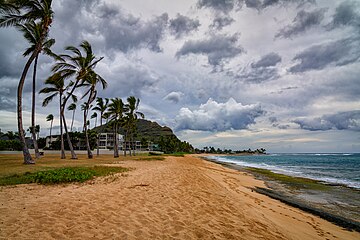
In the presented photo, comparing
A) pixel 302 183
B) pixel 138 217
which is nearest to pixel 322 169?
pixel 302 183

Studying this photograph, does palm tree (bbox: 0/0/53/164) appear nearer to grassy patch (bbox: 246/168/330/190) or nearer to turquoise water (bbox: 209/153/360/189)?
grassy patch (bbox: 246/168/330/190)

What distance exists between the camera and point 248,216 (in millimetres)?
6047

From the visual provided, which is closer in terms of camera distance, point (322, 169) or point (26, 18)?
point (26, 18)

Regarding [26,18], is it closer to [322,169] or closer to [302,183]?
[302,183]

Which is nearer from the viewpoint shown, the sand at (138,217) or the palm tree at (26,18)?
the sand at (138,217)

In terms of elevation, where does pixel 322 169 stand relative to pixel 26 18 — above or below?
below

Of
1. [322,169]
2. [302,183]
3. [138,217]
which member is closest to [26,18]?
[138,217]

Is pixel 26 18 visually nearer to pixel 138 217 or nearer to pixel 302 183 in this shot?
pixel 138 217

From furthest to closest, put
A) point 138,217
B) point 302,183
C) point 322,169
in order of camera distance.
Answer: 1. point 322,169
2. point 302,183
3. point 138,217

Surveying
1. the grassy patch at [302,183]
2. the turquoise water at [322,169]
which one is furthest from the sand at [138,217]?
the turquoise water at [322,169]

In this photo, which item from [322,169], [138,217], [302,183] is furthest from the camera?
[322,169]

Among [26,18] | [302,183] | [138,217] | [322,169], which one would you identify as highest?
[26,18]

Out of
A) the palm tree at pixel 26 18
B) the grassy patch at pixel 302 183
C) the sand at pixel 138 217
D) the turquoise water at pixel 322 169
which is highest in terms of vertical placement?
the palm tree at pixel 26 18

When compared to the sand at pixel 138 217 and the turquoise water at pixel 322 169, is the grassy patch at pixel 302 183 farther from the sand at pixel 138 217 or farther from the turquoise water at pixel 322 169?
the sand at pixel 138 217
